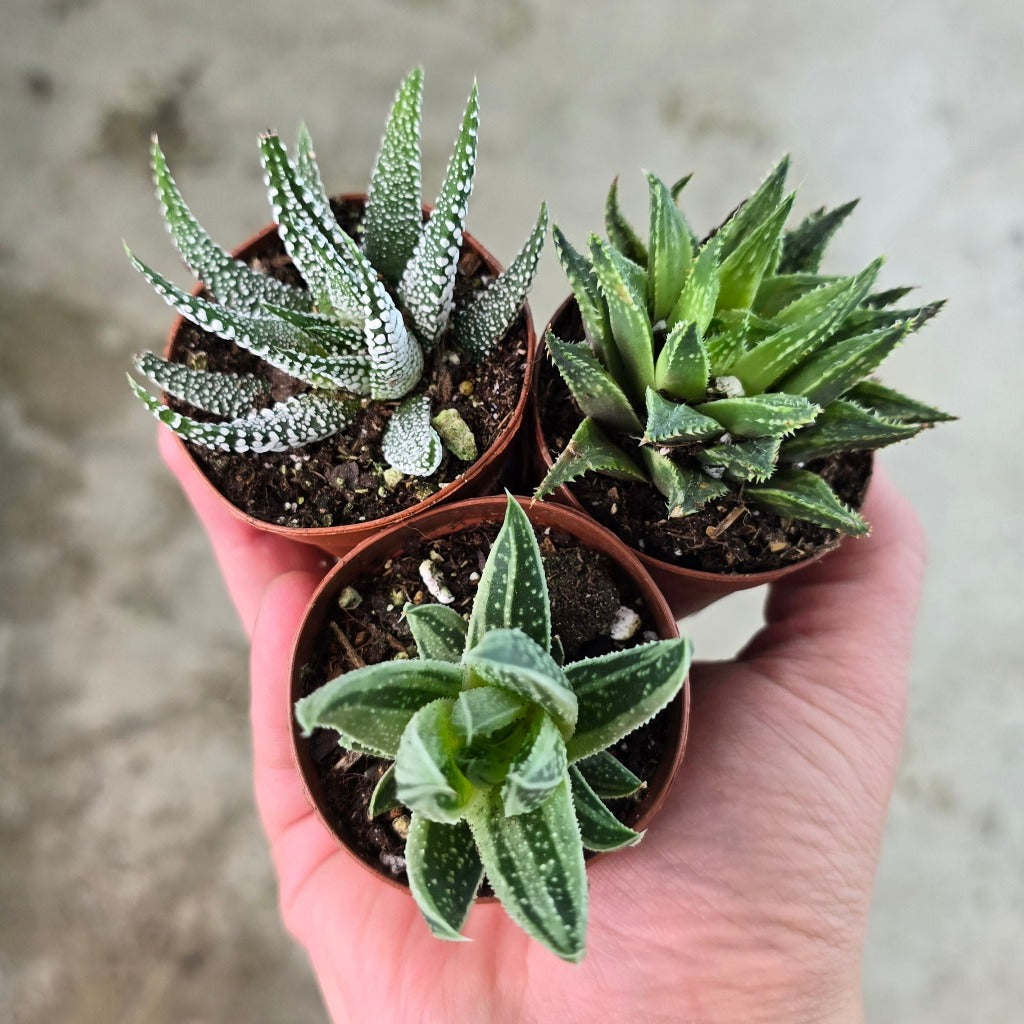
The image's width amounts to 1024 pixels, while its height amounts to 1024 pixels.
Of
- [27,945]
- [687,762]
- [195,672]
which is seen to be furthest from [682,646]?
[27,945]

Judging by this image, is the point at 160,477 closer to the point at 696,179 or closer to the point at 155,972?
the point at 155,972

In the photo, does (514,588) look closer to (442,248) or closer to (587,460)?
(587,460)

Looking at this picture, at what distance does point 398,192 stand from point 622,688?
59 cm

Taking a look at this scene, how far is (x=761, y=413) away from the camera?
754mm

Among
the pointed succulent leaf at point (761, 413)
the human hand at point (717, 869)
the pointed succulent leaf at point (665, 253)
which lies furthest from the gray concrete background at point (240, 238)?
the pointed succulent leaf at point (761, 413)

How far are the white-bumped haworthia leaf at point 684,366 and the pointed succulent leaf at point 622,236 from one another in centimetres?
17

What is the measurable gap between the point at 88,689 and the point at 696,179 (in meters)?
1.46

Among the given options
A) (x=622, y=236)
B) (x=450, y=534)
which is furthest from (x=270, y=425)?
(x=622, y=236)

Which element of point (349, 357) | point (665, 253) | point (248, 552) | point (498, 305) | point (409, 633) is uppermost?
point (665, 253)

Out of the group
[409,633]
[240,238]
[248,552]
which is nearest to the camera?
[409,633]

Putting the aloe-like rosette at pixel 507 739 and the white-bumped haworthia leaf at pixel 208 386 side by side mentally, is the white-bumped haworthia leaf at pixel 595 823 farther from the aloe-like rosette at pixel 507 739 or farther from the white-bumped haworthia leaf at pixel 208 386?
the white-bumped haworthia leaf at pixel 208 386

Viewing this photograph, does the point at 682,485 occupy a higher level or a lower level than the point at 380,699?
higher

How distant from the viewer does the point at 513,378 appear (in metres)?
0.97

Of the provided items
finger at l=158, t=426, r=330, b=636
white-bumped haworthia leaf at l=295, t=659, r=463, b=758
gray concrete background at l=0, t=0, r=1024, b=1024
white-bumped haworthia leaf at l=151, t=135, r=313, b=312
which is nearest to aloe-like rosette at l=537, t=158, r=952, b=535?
white-bumped haworthia leaf at l=295, t=659, r=463, b=758
